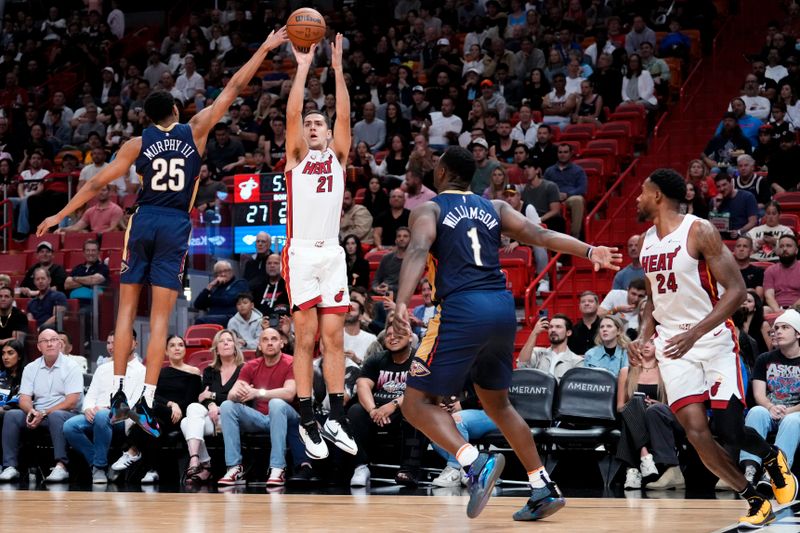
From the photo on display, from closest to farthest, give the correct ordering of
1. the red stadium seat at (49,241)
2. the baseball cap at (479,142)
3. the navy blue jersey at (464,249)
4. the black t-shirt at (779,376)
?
the navy blue jersey at (464,249), the black t-shirt at (779,376), the baseball cap at (479,142), the red stadium seat at (49,241)

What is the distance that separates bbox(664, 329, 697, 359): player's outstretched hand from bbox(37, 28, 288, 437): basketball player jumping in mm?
3604

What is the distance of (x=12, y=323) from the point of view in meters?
13.5

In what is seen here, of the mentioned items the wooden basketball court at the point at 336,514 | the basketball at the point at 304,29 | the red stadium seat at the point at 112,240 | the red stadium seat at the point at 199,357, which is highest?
the basketball at the point at 304,29

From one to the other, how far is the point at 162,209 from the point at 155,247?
29 centimetres

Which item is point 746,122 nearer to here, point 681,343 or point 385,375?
point 385,375

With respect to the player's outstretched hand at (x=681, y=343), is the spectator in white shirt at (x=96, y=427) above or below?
below

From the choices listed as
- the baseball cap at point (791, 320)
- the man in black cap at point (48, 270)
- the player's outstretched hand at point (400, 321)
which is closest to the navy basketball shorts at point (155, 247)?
the player's outstretched hand at point (400, 321)

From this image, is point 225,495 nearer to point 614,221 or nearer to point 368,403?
point 368,403

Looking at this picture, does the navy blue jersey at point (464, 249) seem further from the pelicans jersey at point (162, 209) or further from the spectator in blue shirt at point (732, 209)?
the spectator in blue shirt at point (732, 209)

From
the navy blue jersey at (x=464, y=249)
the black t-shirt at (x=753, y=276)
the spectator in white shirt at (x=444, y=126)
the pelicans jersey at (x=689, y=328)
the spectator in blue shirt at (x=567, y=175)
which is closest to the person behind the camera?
the navy blue jersey at (x=464, y=249)

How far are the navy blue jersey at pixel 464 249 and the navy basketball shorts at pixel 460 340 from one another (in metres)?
0.08

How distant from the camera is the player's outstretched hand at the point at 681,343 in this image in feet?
21.9

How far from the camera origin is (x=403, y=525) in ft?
22.5

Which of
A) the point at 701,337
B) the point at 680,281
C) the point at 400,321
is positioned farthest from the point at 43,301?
the point at 701,337
